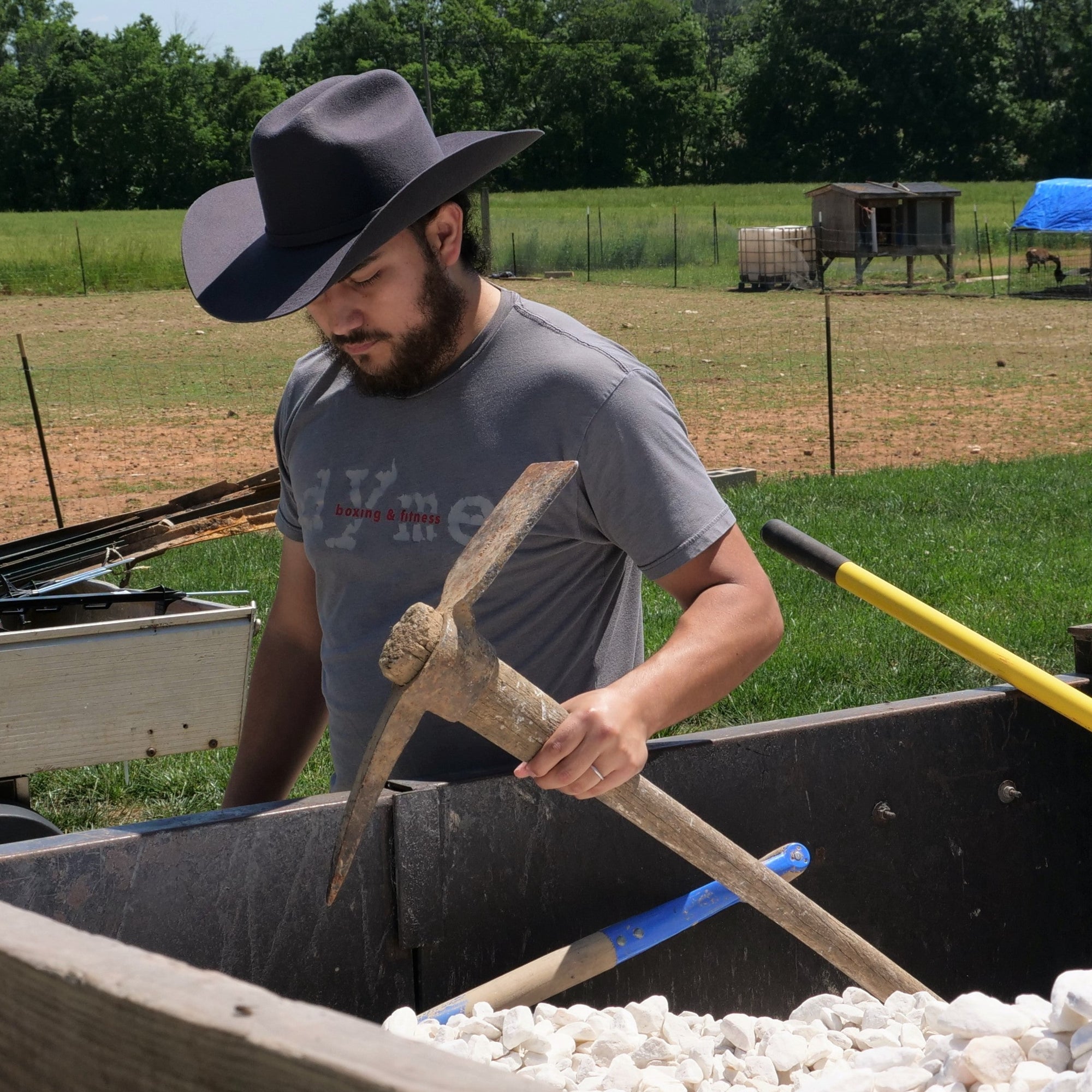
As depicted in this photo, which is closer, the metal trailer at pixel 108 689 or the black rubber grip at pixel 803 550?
the black rubber grip at pixel 803 550

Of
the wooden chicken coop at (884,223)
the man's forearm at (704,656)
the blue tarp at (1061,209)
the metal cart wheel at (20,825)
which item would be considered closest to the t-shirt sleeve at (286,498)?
the man's forearm at (704,656)

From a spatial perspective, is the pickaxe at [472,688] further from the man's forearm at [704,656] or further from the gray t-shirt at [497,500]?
the gray t-shirt at [497,500]

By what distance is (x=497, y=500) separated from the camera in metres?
1.89

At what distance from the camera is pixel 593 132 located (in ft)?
248

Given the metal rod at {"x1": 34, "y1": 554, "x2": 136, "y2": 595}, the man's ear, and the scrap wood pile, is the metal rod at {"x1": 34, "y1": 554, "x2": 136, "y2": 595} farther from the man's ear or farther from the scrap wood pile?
the man's ear

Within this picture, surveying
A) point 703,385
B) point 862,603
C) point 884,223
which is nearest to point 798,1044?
point 862,603

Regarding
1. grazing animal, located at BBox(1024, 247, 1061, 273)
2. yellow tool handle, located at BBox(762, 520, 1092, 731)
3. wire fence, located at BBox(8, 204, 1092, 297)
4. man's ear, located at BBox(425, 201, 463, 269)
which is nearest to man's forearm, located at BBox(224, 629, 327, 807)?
man's ear, located at BBox(425, 201, 463, 269)

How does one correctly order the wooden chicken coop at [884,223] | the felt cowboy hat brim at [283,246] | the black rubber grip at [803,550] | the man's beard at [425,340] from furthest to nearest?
the wooden chicken coop at [884,223]
the black rubber grip at [803,550]
the man's beard at [425,340]
the felt cowboy hat brim at [283,246]

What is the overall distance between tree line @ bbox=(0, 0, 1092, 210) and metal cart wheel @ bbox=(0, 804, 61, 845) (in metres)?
66.4

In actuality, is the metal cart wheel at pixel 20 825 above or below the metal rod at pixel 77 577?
below

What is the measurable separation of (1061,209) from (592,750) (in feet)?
92.3

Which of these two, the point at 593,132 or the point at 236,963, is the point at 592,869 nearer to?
the point at 236,963

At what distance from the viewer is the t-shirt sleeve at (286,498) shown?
7.27ft

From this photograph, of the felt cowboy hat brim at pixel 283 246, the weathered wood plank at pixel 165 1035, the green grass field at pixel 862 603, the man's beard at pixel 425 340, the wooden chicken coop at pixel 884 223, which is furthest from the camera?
the wooden chicken coop at pixel 884 223
